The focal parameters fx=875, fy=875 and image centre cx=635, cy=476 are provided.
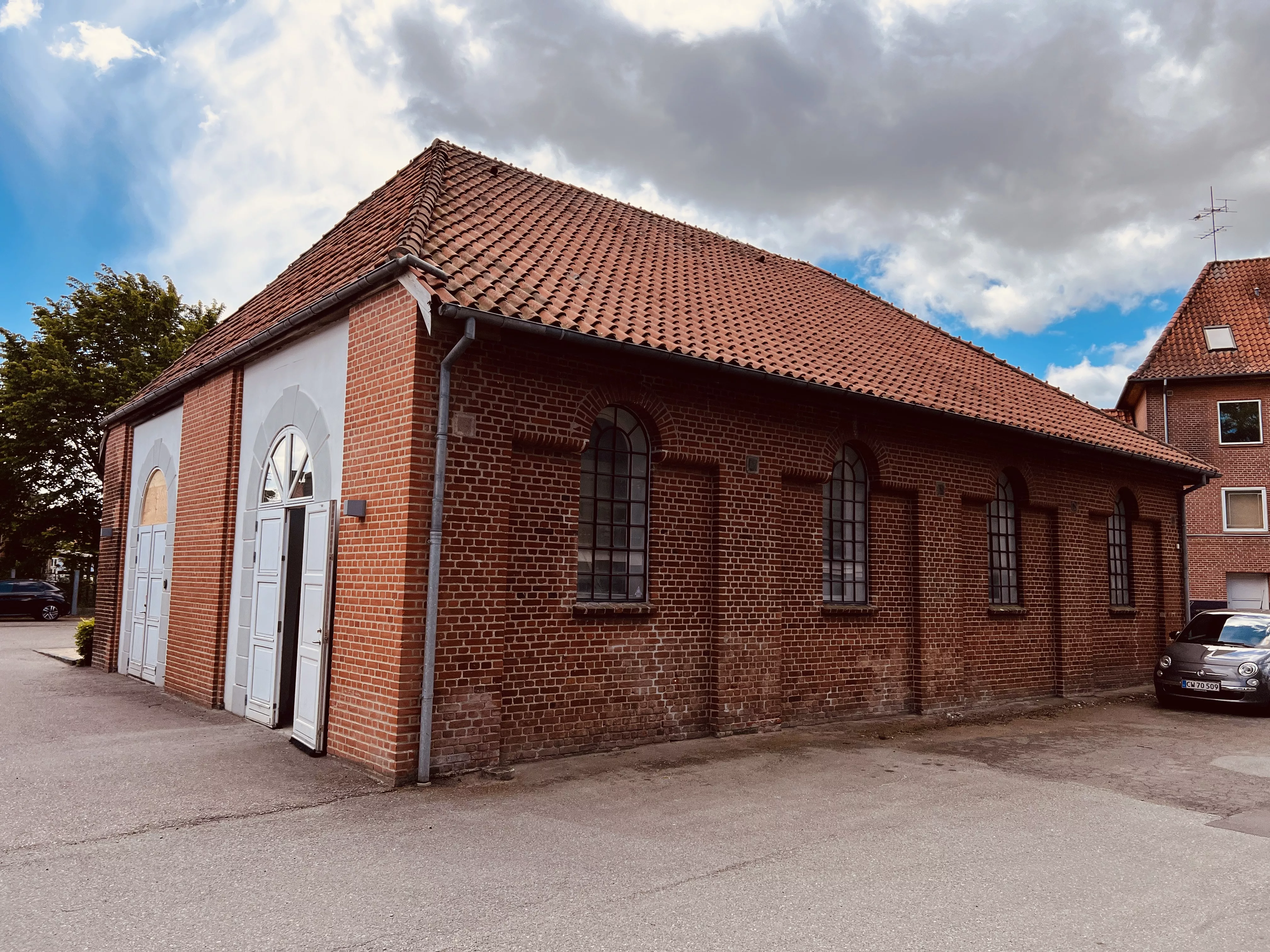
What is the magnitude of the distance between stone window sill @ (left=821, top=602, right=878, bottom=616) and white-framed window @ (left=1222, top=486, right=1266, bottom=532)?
77.3 ft

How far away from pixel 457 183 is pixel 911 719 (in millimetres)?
9113

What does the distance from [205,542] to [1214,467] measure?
2987 centimetres

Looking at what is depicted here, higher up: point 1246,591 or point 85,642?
point 1246,591

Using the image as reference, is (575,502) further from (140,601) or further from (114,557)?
(114,557)

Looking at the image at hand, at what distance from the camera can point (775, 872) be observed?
5359mm

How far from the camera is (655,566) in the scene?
9289 mm

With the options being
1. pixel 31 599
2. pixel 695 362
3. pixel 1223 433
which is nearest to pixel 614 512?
pixel 695 362

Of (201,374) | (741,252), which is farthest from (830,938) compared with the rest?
(741,252)

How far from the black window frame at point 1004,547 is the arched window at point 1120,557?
9.78 ft

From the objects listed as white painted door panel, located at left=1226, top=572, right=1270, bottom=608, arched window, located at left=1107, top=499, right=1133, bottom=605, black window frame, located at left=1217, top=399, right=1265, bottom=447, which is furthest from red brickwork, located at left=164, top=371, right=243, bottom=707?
black window frame, located at left=1217, top=399, right=1265, bottom=447

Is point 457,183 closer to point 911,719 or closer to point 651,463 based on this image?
point 651,463

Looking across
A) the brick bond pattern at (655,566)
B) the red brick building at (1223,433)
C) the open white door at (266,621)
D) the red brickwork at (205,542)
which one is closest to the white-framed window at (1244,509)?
the red brick building at (1223,433)

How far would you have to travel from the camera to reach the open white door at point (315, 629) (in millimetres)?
8297

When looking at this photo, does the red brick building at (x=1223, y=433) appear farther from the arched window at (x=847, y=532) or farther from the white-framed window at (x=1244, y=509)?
the arched window at (x=847, y=532)
